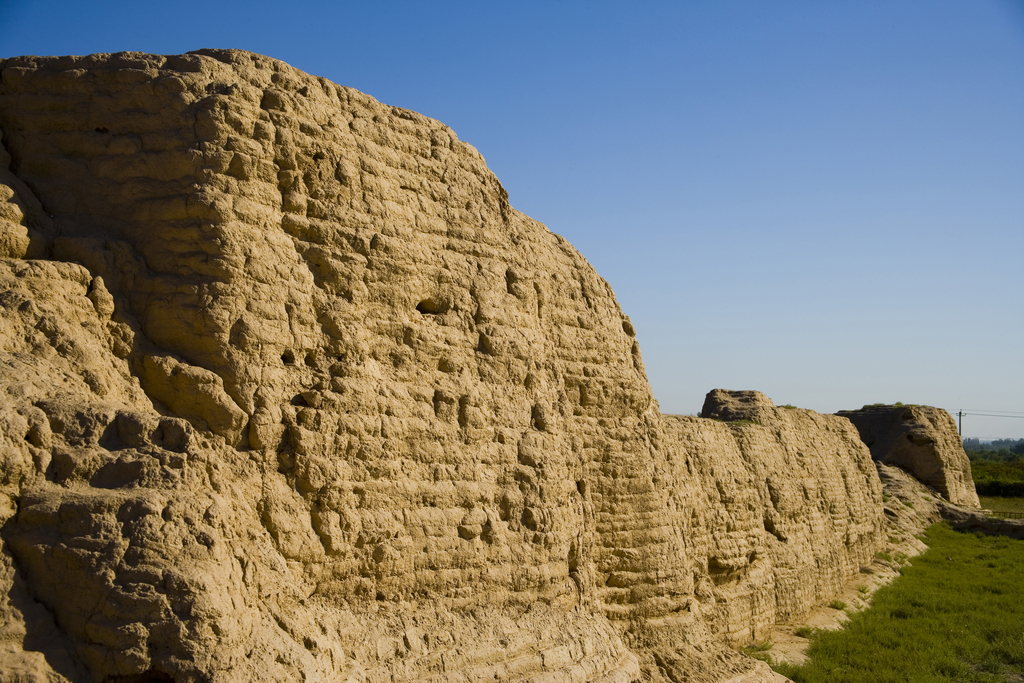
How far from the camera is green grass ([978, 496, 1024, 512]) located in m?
28.4

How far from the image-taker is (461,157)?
7156mm

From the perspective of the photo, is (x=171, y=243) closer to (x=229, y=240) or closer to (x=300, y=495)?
(x=229, y=240)

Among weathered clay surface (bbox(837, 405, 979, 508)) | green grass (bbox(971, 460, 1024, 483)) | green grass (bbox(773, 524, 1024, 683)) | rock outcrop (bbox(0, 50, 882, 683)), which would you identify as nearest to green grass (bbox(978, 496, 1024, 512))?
green grass (bbox(971, 460, 1024, 483))

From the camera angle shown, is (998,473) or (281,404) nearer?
(281,404)

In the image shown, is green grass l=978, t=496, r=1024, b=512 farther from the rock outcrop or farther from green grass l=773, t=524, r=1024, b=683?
the rock outcrop

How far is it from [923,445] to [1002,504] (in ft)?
29.2

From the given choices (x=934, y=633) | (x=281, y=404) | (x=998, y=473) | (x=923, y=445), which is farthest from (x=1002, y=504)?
(x=281, y=404)

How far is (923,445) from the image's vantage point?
77.8ft

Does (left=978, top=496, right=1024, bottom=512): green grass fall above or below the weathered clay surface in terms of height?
below

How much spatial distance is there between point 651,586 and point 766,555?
11.9ft

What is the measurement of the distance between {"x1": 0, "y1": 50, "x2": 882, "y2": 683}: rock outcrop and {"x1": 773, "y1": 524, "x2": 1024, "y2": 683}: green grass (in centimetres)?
342

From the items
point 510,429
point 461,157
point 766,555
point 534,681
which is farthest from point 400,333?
point 766,555

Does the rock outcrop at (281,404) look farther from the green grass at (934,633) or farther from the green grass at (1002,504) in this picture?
the green grass at (1002,504)

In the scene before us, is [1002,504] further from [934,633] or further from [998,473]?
[934,633]
